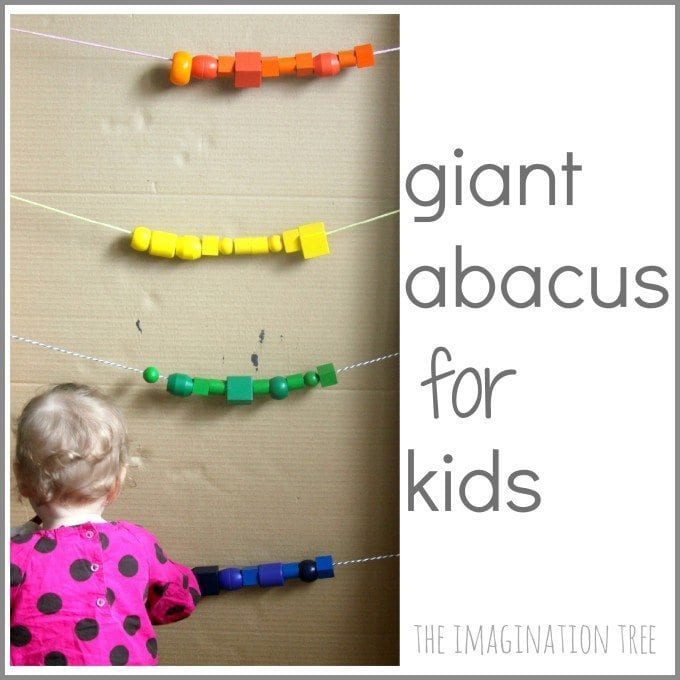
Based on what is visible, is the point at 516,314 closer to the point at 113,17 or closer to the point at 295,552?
the point at 295,552

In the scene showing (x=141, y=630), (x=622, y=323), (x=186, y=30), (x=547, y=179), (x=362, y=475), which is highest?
(x=186, y=30)

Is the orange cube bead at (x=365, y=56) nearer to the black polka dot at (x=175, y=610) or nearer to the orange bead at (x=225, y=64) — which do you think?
the orange bead at (x=225, y=64)

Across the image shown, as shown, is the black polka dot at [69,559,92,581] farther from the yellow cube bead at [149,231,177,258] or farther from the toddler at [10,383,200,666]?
the yellow cube bead at [149,231,177,258]

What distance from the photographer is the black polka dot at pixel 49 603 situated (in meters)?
0.96

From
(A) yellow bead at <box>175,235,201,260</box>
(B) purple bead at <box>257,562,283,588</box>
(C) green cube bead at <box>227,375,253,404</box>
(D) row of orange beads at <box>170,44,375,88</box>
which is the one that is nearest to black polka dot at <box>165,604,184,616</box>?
(B) purple bead at <box>257,562,283,588</box>

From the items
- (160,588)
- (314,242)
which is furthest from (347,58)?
(160,588)

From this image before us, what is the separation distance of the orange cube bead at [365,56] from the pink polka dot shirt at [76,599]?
0.63m

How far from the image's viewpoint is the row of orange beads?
1.12 metres

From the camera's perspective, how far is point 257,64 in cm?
112

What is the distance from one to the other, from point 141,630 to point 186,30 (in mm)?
739

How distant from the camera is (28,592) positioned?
0.97 metres

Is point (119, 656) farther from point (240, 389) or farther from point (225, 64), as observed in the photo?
point (225, 64)

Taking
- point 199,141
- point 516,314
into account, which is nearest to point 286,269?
point 199,141

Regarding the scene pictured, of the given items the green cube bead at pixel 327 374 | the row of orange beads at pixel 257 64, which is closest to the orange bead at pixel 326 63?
the row of orange beads at pixel 257 64
